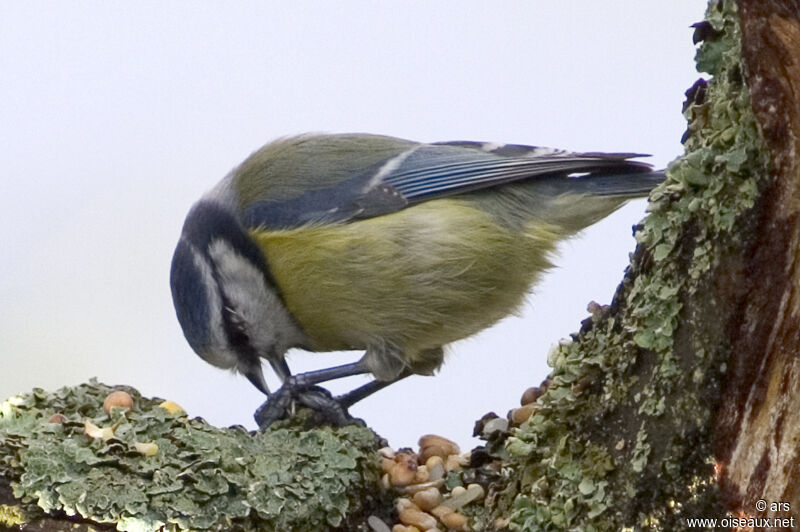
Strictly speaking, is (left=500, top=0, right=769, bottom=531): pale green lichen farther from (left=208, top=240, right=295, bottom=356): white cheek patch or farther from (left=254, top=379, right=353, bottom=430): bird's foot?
(left=208, top=240, right=295, bottom=356): white cheek patch

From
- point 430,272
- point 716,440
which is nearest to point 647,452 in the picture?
point 716,440

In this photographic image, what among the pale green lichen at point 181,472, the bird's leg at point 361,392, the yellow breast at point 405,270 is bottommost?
the bird's leg at point 361,392

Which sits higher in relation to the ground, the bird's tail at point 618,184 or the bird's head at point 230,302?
the bird's tail at point 618,184

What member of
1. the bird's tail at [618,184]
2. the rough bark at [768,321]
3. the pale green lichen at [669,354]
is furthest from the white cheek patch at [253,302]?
the rough bark at [768,321]

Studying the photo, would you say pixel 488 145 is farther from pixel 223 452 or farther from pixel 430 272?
pixel 223 452

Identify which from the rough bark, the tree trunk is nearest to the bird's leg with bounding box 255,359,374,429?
the tree trunk

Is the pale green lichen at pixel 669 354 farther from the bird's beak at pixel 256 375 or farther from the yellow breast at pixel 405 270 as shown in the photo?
the bird's beak at pixel 256 375
